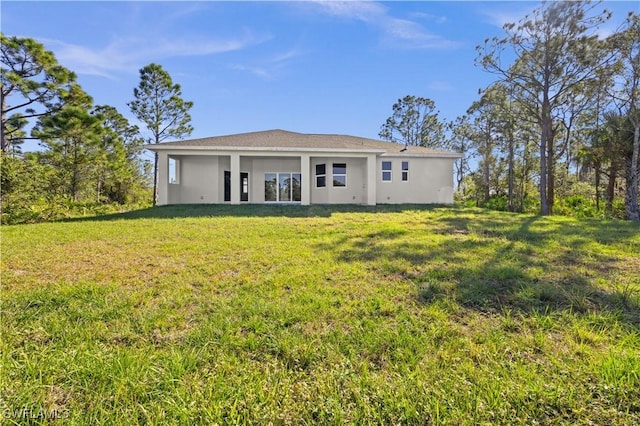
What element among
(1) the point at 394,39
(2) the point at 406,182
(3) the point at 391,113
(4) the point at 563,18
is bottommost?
(2) the point at 406,182

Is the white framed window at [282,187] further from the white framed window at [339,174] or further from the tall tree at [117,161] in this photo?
the tall tree at [117,161]

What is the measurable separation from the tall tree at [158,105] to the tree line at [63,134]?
2.6 inches

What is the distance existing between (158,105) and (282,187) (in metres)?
13.8

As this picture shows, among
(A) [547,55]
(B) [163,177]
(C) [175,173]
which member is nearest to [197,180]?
(C) [175,173]

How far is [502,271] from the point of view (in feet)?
13.9

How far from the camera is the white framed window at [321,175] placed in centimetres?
1568

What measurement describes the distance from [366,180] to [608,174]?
507 inches

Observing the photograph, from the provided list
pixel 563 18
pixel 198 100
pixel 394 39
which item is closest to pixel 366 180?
pixel 394 39

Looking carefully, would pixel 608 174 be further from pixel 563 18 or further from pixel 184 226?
pixel 184 226

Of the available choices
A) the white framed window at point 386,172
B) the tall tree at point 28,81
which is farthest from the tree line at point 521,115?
the white framed window at point 386,172

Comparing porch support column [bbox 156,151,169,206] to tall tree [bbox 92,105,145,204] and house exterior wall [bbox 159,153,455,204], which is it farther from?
tall tree [bbox 92,105,145,204]

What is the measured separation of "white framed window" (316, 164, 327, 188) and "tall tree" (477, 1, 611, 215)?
9.31 meters

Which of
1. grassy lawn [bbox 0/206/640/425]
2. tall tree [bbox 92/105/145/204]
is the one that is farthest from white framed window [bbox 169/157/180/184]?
grassy lawn [bbox 0/206/640/425]

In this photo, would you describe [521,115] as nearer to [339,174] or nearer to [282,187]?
[339,174]
